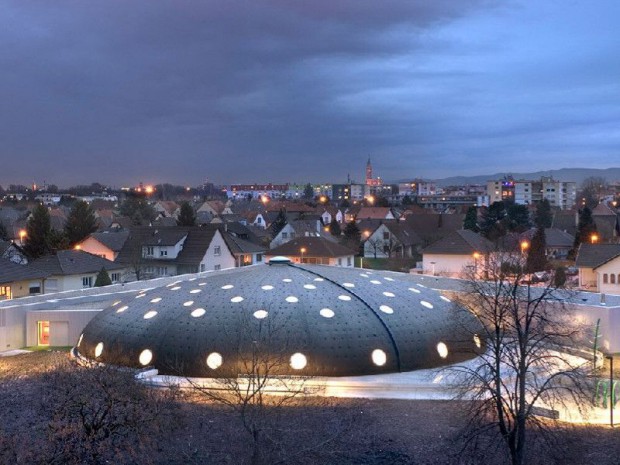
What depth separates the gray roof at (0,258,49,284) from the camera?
4503cm

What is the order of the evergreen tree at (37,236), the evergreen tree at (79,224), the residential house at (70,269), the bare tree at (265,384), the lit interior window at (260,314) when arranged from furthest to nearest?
the evergreen tree at (79,224)
the evergreen tree at (37,236)
the residential house at (70,269)
the lit interior window at (260,314)
the bare tree at (265,384)

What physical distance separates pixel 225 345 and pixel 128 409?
7036 millimetres

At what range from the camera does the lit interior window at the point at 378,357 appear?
26.3 metres

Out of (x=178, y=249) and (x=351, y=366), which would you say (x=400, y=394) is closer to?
(x=351, y=366)

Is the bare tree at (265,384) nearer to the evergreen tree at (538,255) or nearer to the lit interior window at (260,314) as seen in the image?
the lit interior window at (260,314)

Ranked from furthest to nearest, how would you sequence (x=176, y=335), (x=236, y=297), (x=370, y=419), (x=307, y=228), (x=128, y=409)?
(x=307, y=228), (x=236, y=297), (x=176, y=335), (x=370, y=419), (x=128, y=409)

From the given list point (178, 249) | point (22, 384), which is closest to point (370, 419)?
point (22, 384)

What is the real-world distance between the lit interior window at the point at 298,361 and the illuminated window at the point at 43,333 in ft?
52.7

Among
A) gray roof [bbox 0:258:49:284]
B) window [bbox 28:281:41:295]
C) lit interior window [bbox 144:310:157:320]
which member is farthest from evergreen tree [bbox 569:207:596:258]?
lit interior window [bbox 144:310:157:320]

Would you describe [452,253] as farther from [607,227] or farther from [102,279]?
[607,227]

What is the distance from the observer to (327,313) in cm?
2781

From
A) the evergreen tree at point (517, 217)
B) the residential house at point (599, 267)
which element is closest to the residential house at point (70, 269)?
the residential house at point (599, 267)

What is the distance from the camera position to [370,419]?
2188cm

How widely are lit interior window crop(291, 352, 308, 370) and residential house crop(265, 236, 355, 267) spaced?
3786 cm
